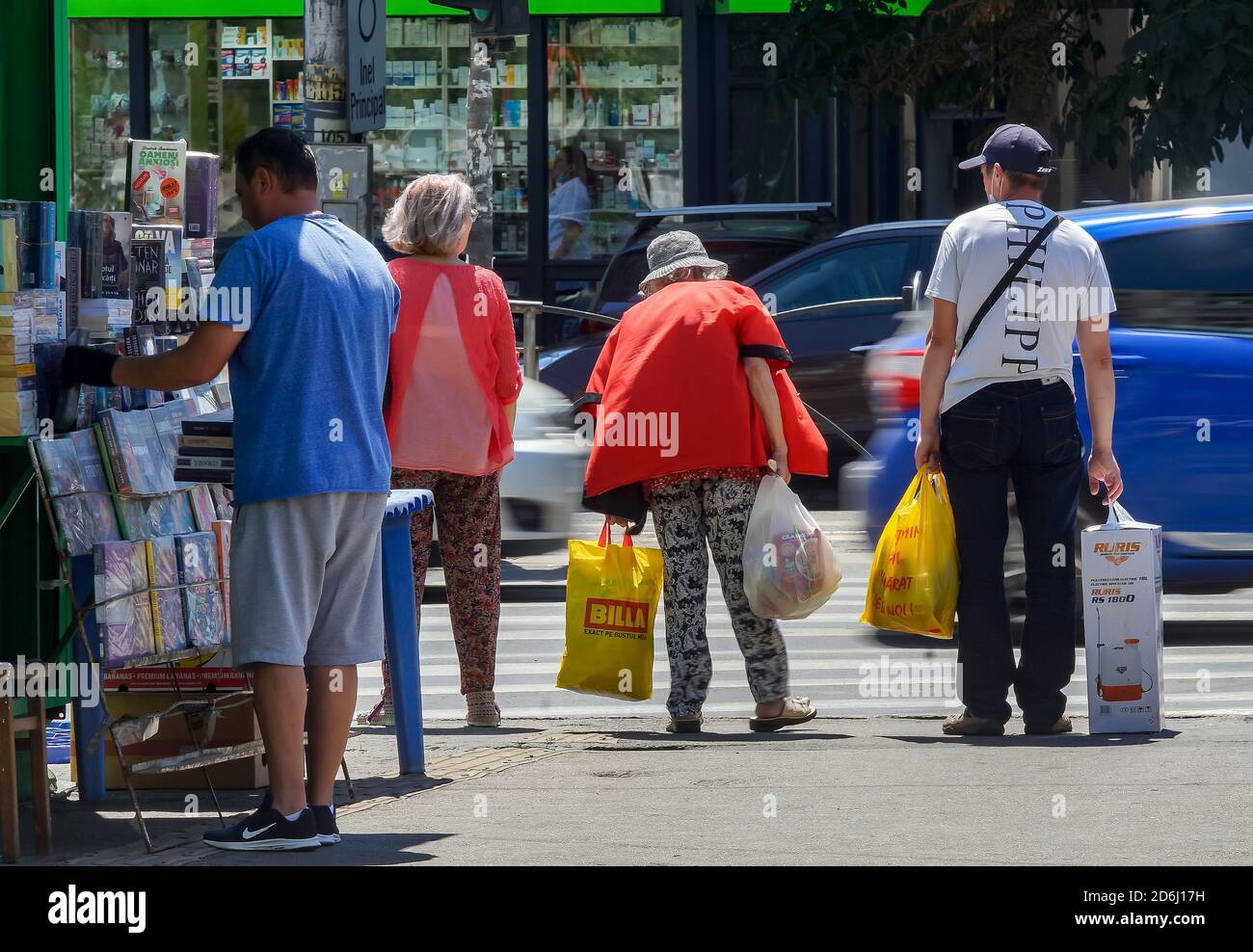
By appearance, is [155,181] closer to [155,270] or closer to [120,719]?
[155,270]

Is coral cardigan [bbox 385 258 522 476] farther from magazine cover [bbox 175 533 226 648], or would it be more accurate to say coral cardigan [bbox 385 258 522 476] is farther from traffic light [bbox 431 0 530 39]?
traffic light [bbox 431 0 530 39]

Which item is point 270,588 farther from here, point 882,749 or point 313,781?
point 882,749

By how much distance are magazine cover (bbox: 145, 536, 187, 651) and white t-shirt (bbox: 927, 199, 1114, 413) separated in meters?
2.63

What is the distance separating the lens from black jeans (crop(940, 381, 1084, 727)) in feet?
21.9

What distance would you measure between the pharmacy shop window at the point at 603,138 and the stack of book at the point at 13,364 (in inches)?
621

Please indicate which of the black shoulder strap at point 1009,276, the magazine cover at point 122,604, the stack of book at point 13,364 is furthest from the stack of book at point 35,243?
the black shoulder strap at point 1009,276

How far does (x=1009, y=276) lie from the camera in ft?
21.6

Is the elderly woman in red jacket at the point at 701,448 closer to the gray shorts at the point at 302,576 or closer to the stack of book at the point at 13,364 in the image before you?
the gray shorts at the point at 302,576

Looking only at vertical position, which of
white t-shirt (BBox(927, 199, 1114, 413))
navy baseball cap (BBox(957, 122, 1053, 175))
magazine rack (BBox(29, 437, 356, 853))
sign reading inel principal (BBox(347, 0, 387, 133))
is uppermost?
sign reading inel principal (BBox(347, 0, 387, 133))

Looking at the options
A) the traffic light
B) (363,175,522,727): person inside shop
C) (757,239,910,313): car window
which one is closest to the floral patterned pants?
(363,175,522,727): person inside shop

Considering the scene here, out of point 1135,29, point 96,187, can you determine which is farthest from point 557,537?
point 96,187

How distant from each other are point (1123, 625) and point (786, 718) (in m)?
1.22

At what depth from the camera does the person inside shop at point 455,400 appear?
7297 millimetres

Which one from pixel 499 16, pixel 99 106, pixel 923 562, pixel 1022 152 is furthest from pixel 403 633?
pixel 99 106
